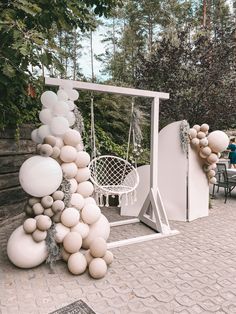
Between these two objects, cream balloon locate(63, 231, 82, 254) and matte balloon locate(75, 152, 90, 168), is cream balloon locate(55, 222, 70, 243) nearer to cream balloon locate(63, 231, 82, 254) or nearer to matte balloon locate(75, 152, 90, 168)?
cream balloon locate(63, 231, 82, 254)

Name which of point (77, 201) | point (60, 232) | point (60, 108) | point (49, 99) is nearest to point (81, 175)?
point (77, 201)

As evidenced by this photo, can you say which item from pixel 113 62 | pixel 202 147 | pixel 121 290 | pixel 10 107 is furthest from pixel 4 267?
pixel 113 62

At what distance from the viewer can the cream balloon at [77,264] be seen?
2465 mm

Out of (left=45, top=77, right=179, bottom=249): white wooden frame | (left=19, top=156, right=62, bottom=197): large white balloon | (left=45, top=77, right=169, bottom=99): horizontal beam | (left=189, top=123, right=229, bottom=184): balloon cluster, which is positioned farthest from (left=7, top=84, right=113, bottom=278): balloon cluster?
(left=189, top=123, right=229, bottom=184): balloon cluster

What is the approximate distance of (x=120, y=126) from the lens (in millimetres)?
6000

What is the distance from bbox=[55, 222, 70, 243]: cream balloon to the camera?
2.60 meters

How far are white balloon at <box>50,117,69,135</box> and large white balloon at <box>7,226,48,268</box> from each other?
109cm

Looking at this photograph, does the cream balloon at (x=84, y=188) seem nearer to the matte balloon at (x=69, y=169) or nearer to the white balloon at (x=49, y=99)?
the matte balloon at (x=69, y=169)

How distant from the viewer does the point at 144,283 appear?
2373 millimetres

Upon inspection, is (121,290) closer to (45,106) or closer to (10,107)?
(45,106)

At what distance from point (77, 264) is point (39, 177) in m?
0.93

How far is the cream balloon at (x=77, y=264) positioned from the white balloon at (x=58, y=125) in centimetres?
127

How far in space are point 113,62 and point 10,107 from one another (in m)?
8.57

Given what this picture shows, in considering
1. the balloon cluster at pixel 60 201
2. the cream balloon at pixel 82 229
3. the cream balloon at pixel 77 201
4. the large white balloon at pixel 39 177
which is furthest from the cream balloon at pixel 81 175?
the cream balloon at pixel 82 229
